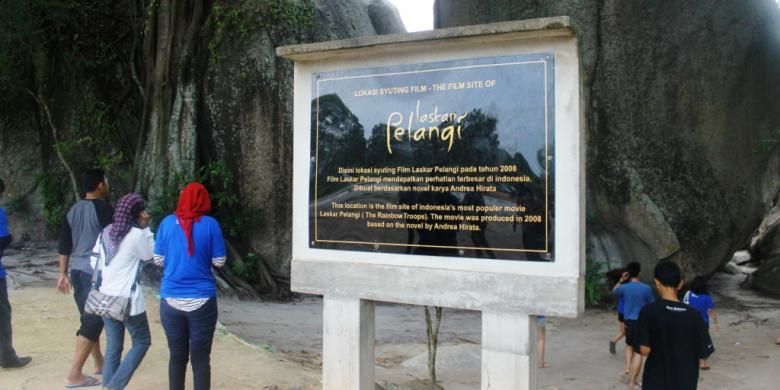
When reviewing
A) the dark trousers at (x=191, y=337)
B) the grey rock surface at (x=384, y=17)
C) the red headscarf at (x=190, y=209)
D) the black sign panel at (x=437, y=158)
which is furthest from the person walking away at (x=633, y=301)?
the grey rock surface at (x=384, y=17)

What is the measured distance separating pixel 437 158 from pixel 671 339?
162cm

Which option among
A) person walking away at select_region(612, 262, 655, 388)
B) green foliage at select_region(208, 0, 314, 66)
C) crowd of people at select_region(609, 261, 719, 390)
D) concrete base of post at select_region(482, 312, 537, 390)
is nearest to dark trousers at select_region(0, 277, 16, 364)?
concrete base of post at select_region(482, 312, 537, 390)

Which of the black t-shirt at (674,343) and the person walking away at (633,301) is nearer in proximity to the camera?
the black t-shirt at (674,343)

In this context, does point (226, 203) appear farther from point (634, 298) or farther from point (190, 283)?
point (190, 283)

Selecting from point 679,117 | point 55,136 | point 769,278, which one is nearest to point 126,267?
point 679,117

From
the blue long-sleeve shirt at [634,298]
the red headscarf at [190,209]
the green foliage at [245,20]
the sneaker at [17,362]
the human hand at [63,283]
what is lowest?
the sneaker at [17,362]

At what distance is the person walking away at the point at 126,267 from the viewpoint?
4.23 meters

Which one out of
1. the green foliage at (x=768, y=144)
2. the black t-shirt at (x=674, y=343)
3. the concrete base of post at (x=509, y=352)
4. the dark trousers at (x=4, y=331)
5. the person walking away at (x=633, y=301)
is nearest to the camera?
the concrete base of post at (x=509, y=352)

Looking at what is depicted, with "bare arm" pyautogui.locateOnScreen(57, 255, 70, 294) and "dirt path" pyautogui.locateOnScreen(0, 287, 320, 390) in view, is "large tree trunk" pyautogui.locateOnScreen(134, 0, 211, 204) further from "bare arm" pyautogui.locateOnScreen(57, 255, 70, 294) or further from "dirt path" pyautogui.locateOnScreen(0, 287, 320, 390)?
"bare arm" pyautogui.locateOnScreen(57, 255, 70, 294)

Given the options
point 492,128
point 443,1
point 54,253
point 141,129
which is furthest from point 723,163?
point 54,253

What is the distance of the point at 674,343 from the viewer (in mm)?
3723

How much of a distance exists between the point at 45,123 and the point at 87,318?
1019 centimetres

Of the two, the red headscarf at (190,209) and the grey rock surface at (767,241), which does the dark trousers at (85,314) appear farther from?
the grey rock surface at (767,241)

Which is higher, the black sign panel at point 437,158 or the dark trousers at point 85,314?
the black sign panel at point 437,158
